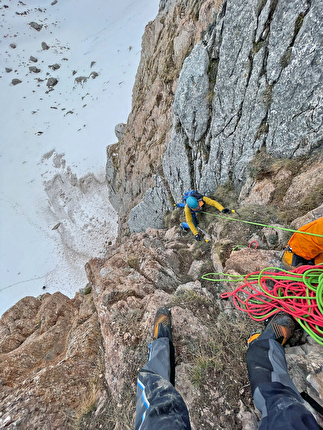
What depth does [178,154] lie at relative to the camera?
8398mm

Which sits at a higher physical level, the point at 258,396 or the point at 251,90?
the point at 251,90

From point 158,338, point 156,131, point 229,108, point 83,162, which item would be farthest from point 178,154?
point 83,162

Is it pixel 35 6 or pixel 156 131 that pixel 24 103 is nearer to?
pixel 35 6

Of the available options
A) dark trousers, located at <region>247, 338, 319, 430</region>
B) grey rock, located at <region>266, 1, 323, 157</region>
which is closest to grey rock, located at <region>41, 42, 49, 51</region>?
grey rock, located at <region>266, 1, 323, 157</region>

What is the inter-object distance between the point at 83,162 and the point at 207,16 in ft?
56.6

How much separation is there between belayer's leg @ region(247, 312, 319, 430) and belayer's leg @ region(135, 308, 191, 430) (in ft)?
2.94

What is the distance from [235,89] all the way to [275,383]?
678cm

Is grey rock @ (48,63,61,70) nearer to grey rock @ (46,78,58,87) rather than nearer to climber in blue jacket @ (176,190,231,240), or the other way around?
grey rock @ (46,78,58,87)

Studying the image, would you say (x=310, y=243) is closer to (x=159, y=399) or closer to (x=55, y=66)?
(x=159, y=399)

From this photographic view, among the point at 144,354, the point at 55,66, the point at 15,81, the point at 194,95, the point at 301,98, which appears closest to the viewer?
the point at 144,354

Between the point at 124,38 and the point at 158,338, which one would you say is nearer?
the point at 158,338

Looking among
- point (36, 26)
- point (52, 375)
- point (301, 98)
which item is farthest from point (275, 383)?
point (36, 26)

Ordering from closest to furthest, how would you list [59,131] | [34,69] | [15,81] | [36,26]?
[59,131], [15,81], [34,69], [36,26]

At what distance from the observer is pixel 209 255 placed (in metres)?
5.94
